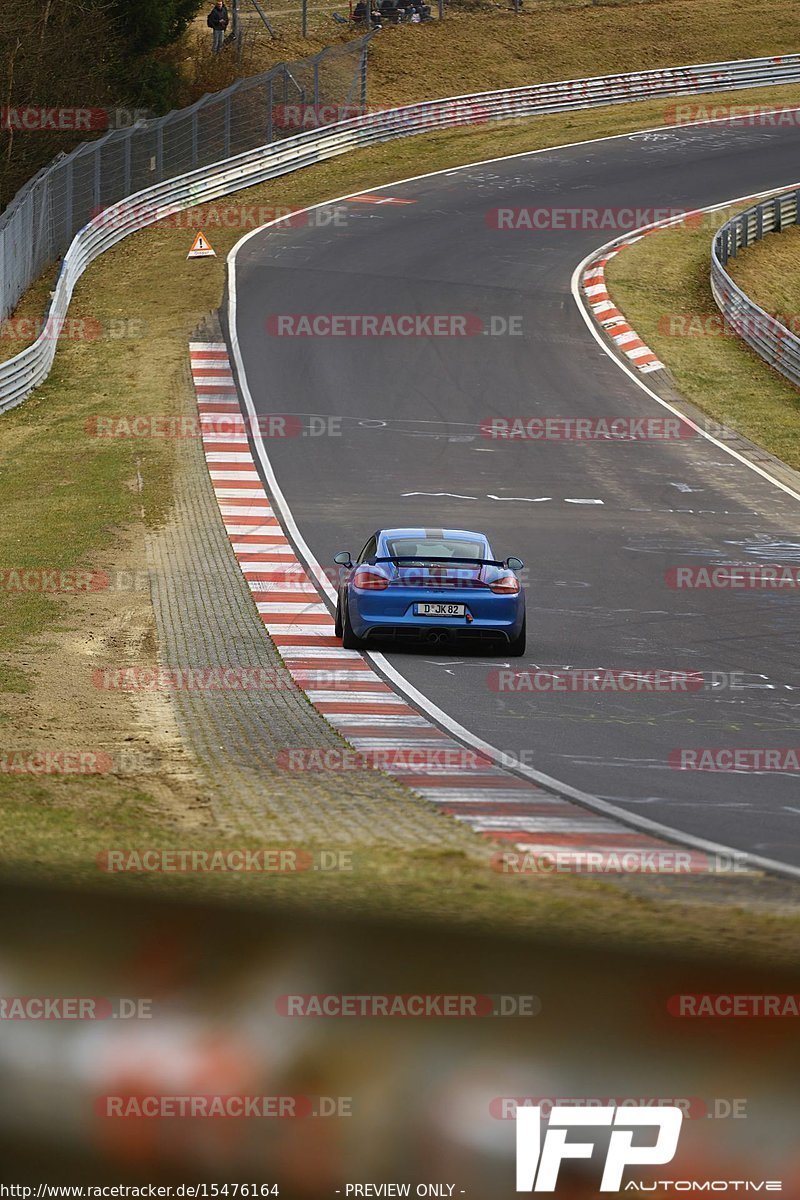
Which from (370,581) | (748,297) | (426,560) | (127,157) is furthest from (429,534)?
(127,157)

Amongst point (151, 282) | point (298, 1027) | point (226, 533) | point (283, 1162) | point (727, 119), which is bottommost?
point (283, 1162)

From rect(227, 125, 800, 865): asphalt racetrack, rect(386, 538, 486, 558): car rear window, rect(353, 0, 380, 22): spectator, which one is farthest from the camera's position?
rect(353, 0, 380, 22): spectator

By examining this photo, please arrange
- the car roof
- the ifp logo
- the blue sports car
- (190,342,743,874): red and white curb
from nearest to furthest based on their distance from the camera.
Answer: the ifp logo
(190,342,743,874): red and white curb
the blue sports car
the car roof

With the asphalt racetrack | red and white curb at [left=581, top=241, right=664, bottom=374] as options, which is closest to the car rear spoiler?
the asphalt racetrack

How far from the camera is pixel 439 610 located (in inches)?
609

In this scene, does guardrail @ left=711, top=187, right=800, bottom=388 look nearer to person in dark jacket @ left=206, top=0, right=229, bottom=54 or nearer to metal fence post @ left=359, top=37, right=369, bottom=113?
metal fence post @ left=359, top=37, right=369, bottom=113

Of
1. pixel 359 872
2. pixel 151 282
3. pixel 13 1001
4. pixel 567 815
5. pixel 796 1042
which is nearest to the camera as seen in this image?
pixel 796 1042

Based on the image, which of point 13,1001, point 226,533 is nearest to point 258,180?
point 226,533

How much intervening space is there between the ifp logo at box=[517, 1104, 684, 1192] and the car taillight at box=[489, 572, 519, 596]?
1145 centimetres

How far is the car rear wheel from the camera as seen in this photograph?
51.3 feet

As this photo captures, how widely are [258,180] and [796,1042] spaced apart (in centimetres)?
4740

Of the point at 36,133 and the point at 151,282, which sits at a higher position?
the point at 36,133

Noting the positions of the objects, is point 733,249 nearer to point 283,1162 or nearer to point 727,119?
point 727,119

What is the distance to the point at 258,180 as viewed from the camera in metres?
49.1
